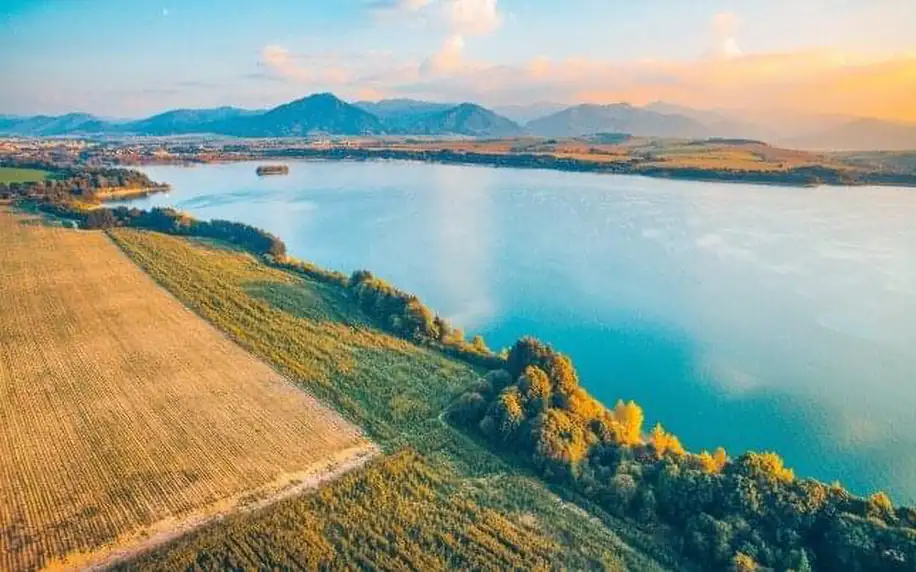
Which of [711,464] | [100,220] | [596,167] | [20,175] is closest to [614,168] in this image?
[596,167]

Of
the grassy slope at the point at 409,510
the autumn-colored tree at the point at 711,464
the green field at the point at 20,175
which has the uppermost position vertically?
the green field at the point at 20,175

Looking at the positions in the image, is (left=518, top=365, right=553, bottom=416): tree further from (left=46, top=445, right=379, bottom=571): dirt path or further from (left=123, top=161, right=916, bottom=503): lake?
(left=123, top=161, right=916, bottom=503): lake

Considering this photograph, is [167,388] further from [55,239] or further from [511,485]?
[55,239]

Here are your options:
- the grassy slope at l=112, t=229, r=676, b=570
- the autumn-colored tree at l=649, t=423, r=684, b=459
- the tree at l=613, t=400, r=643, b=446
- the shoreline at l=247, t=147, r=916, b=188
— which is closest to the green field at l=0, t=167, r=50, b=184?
the shoreline at l=247, t=147, r=916, b=188

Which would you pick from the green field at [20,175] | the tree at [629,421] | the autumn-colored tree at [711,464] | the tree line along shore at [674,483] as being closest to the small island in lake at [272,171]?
the green field at [20,175]

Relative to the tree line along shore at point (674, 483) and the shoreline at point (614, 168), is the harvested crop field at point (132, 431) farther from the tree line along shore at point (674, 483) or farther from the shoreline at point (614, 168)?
the shoreline at point (614, 168)
